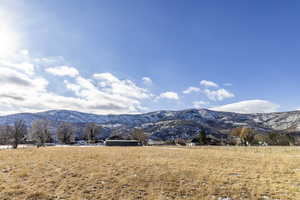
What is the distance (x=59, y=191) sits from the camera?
1133 centimetres

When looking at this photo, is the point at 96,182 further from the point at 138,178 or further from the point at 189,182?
the point at 189,182

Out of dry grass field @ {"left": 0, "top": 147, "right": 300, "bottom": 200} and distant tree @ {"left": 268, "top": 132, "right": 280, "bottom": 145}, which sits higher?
dry grass field @ {"left": 0, "top": 147, "right": 300, "bottom": 200}

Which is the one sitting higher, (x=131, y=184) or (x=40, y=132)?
(x=40, y=132)

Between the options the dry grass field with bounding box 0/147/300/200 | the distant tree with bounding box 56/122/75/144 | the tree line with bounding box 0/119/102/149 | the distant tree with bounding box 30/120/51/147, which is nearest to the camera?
the dry grass field with bounding box 0/147/300/200

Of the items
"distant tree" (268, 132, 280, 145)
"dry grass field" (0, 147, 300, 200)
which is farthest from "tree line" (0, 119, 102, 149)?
"distant tree" (268, 132, 280, 145)

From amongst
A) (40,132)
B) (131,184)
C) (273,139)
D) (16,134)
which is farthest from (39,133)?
(273,139)

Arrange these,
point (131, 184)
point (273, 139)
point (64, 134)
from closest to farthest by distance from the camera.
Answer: point (131, 184), point (64, 134), point (273, 139)

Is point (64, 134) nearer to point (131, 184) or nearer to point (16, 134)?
point (16, 134)

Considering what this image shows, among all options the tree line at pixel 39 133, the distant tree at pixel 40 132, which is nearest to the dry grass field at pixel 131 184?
the tree line at pixel 39 133

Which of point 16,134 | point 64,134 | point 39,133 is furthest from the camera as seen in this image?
point 64,134

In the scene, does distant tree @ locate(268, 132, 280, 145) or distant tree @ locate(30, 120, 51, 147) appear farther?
distant tree @ locate(268, 132, 280, 145)

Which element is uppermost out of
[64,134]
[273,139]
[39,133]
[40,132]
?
[40,132]

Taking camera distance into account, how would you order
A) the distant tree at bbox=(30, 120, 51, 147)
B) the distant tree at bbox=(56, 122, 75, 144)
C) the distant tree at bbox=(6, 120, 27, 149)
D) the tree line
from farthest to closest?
the distant tree at bbox=(56, 122, 75, 144)
the distant tree at bbox=(30, 120, 51, 147)
the tree line
the distant tree at bbox=(6, 120, 27, 149)

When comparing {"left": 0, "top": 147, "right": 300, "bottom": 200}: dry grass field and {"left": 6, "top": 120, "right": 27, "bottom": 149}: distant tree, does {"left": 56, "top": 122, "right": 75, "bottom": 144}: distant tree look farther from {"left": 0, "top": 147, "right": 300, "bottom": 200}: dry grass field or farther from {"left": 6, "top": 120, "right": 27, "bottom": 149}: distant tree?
{"left": 0, "top": 147, "right": 300, "bottom": 200}: dry grass field
